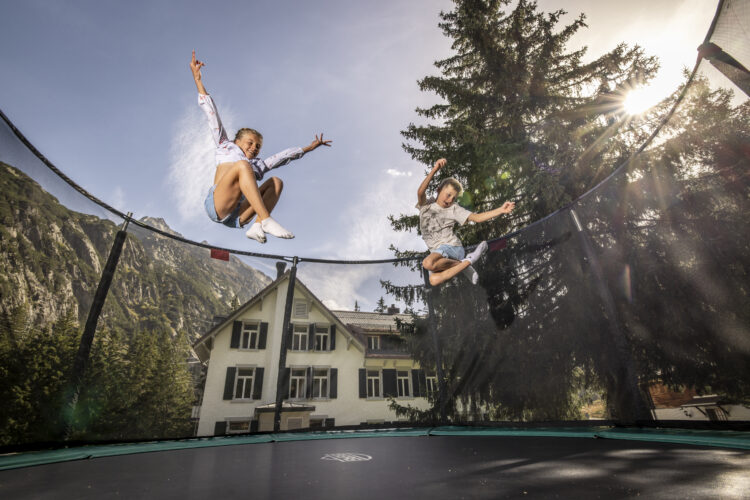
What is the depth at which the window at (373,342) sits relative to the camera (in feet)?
16.4

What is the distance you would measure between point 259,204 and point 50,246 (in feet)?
6.44

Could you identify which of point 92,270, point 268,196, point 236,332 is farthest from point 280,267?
point 268,196

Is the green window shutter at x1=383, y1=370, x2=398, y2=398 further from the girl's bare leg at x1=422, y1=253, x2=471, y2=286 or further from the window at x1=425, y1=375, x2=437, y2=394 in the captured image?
the girl's bare leg at x1=422, y1=253, x2=471, y2=286

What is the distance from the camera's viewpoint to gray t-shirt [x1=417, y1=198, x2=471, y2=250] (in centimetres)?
248

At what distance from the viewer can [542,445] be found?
190 centimetres

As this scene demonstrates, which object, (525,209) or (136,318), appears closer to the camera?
(136,318)

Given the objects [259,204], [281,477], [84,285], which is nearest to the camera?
[281,477]

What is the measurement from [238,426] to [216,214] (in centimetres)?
652

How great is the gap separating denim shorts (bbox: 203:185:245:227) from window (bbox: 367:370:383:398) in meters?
6.45

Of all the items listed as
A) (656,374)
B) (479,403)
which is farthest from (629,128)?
(479,403)

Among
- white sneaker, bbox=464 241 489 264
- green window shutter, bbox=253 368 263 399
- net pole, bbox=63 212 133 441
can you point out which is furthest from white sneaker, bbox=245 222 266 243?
green window shutter, bbox=253 368 263 399

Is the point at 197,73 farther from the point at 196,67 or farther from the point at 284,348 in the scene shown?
the point at 284,348

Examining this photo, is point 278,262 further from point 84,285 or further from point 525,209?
point 525,209

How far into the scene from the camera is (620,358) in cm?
280
